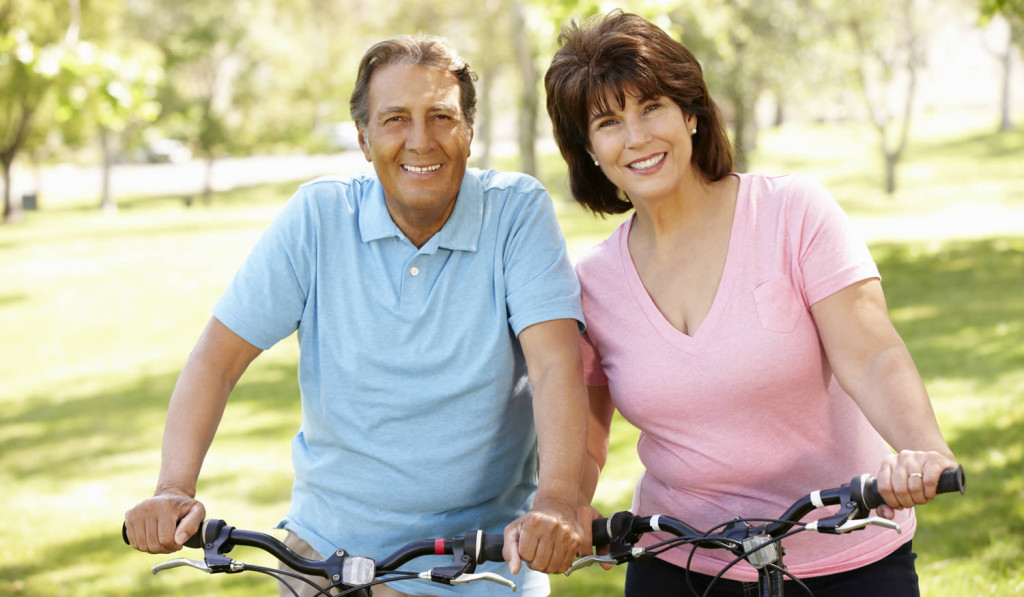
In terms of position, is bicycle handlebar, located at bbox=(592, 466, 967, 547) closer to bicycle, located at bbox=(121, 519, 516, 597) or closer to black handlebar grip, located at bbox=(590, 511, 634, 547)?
black handlebar grip, located at bbox=(590, 511, 634, 547)

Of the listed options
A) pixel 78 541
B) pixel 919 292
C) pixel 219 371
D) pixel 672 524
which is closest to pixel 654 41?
pixel 672 524

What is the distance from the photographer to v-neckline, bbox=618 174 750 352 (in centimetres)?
291

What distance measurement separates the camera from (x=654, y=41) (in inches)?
118

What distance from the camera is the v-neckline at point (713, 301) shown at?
291 cm

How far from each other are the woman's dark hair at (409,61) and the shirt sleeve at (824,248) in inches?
36.9

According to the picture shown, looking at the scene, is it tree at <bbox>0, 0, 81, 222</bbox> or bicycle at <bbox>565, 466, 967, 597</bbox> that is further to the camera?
tree at <bbox>0, 0, 81, 222</bbox>

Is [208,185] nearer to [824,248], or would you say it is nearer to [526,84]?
[526,84]

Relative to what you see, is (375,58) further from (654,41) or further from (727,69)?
(727,69)

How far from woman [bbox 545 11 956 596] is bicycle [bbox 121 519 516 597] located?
0.57 metres

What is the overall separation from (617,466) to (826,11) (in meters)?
24.6

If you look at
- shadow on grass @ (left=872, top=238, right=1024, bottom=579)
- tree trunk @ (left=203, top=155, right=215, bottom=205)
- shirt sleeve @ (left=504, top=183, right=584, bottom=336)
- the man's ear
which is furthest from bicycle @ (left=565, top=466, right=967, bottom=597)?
tree trunk @ (left=203, top=155, right=215, bottom=205)

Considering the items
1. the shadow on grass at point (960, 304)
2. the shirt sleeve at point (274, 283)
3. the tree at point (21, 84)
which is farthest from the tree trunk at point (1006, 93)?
the shirt sleeve at point (274, 283)

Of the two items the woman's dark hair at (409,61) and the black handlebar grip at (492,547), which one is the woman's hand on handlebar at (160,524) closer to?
the black handlebar grip at (492,547)

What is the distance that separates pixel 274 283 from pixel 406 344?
1.30 ft
